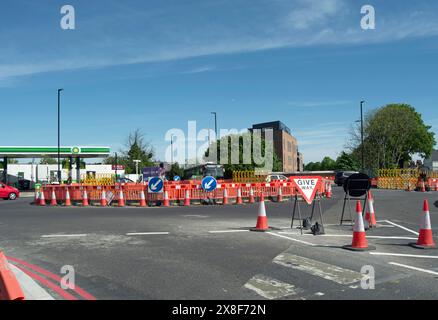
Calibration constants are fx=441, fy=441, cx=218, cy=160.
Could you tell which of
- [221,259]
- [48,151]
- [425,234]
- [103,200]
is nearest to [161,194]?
[103,200]

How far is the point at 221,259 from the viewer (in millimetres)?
7953

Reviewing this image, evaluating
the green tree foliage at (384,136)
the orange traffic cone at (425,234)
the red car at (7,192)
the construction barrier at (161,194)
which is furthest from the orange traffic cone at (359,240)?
the green tree foliage at (384,136)

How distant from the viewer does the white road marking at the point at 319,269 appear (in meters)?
6.53

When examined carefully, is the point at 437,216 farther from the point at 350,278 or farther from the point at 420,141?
the point at 420,141

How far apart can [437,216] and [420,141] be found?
214 feet

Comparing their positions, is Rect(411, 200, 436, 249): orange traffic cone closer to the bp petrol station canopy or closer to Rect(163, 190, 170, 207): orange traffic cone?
Rect(163, 190, 170, 207): orange traffic cone

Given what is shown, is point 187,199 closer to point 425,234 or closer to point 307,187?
point 307,187

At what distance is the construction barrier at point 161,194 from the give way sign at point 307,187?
10224 mm

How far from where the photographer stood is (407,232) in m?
11.6

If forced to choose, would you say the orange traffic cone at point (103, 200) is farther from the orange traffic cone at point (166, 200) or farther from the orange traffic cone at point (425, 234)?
the orange traffic cone at point (425, 234)

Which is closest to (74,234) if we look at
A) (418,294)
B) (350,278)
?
(350,278)

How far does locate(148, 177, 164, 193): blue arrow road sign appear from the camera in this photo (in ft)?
71.6

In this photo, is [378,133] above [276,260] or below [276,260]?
above

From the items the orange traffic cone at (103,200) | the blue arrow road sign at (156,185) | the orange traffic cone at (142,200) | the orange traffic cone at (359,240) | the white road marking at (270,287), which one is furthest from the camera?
the orange traffic cone at (103,200)
